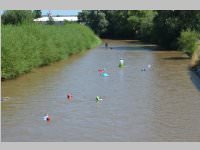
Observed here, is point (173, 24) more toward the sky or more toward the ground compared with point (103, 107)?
more toward the sky

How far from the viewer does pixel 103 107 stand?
1947cm

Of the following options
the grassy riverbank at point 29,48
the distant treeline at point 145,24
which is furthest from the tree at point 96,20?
the grassy riverbank at point 29,48

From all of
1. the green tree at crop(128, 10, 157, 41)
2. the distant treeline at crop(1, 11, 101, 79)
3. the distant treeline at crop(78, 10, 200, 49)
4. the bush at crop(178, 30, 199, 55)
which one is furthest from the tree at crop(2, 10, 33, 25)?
the green tree at crop(128, 10, 157, 41)

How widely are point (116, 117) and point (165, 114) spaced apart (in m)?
1.87

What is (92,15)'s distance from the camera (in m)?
91.1

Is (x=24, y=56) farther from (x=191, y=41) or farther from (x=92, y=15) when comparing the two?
(x=92, y=15)

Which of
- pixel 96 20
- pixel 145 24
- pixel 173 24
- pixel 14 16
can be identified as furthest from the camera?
pixel 96 20

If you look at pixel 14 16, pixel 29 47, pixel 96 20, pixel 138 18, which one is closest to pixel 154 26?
pixel 14 16

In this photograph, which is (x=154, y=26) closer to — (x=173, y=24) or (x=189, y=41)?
(x=173, y=24)

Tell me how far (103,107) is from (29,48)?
12.9 meters

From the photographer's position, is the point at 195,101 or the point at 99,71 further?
the point at 99,71

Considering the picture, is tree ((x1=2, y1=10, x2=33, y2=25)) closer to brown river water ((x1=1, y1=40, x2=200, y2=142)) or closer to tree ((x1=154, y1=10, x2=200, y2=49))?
tree ((x1=154, y1=10, x2=200, y2=49))

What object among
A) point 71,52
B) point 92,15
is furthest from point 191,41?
point 92,15

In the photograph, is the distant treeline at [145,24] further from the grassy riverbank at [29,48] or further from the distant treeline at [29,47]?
the grassy riverbank at [29,48]
